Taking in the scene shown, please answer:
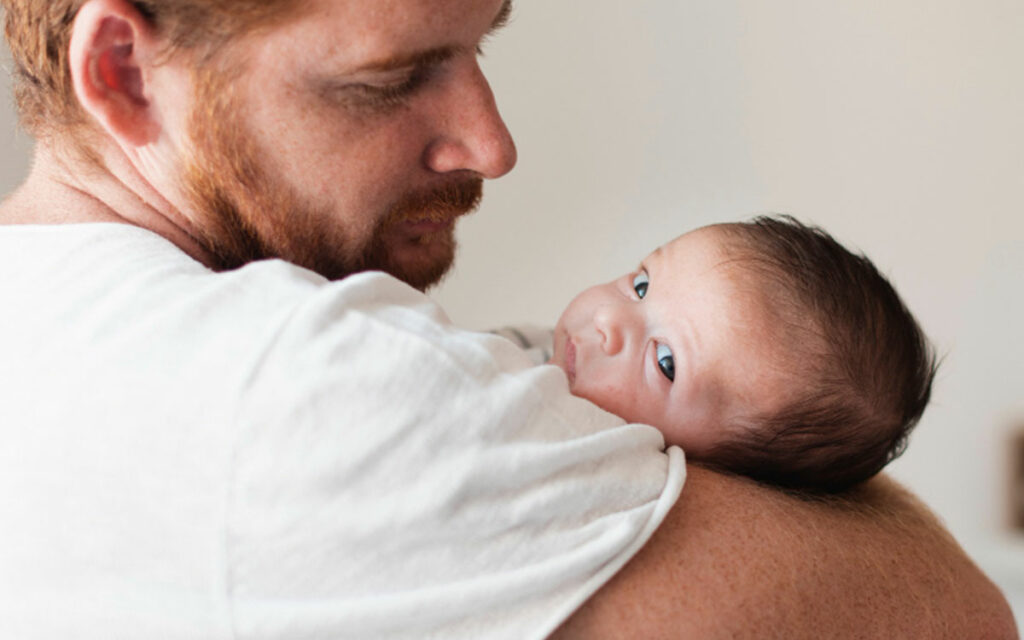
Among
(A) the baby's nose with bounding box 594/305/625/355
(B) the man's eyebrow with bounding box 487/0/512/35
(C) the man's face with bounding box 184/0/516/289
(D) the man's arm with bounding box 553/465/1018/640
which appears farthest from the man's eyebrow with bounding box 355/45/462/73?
(D) the man's arm with bounding box 553/465/1018/640

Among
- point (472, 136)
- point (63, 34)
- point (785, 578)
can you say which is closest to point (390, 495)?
point (785, 578)

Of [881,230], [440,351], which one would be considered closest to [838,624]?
[440,351]

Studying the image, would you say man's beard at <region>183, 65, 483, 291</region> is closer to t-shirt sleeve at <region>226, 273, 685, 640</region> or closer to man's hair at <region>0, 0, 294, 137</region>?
man's hair at <region>0, 0, 294, 137</region>

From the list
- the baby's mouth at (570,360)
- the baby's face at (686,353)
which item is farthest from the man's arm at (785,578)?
the baby's mouth at (570,360)

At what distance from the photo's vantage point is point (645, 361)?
47.7 inches

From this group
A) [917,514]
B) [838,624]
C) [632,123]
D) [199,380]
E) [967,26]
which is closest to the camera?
[199,380]

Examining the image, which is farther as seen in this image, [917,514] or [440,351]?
[917,514]

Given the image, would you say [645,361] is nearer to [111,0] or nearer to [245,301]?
[245,301]

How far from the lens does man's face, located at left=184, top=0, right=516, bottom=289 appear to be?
98cm

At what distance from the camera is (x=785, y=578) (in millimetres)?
913

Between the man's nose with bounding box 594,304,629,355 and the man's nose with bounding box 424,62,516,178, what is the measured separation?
0.76 ft

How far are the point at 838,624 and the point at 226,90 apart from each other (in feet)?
2.58

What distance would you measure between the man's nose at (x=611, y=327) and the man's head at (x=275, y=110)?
232mm

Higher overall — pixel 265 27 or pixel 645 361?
pixel 265 27
